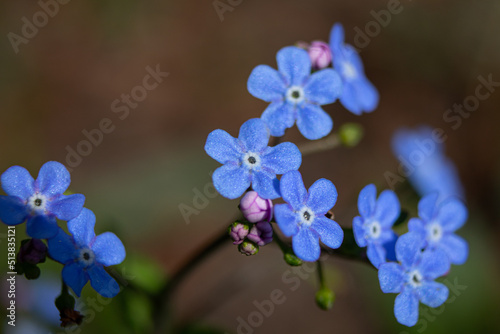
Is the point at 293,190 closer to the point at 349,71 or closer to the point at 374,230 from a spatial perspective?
the point at 374,230

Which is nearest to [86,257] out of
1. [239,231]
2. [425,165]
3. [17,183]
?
[17,183]

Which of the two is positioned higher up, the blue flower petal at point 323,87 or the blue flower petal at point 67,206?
the blue flower petal at point 323,87

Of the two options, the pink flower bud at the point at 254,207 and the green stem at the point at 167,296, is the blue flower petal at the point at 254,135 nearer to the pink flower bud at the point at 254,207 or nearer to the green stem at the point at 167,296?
the pink flower bud at the point at 254,207

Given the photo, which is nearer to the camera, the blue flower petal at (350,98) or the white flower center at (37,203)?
the white flower center at (37,203)

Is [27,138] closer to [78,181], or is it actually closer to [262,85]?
[78,181]

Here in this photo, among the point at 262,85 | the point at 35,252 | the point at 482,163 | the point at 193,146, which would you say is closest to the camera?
the point at 35,252

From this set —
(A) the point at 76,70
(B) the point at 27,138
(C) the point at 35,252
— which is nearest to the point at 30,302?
(B) the point at 27,138

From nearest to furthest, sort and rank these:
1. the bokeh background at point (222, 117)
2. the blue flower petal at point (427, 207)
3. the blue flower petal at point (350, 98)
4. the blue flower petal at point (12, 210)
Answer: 1. the blue flower petal at point (12, 210)
2. the blue flower petal at point (427, 207)
3. the blue flower petal at point (350, 98)
4. the bokeh background at point (222, 117)

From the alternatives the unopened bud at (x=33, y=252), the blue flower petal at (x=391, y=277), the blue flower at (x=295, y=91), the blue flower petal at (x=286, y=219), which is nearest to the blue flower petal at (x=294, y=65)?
the blue flower at (x=295, y=91)
